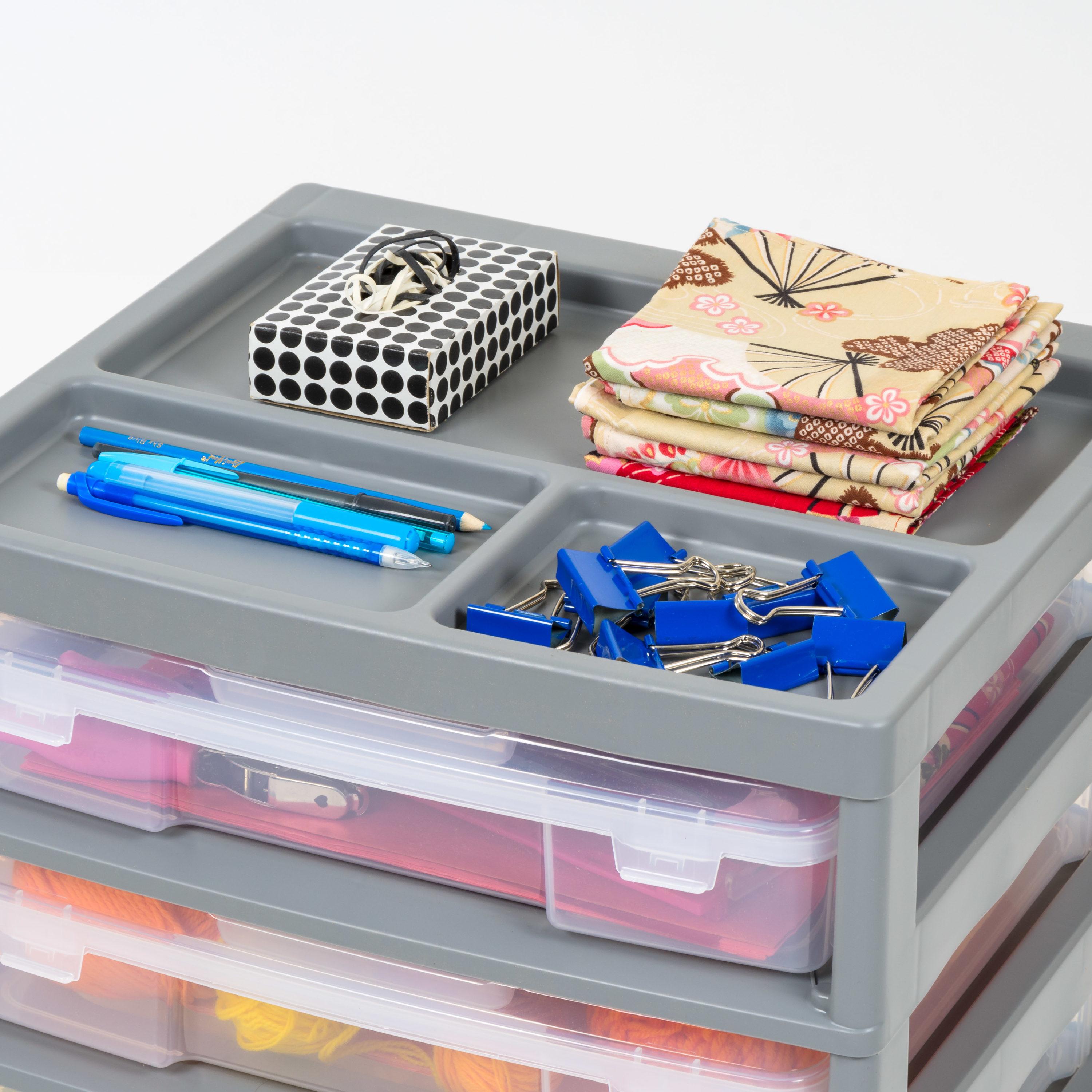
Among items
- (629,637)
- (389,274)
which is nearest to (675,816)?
(629,637)

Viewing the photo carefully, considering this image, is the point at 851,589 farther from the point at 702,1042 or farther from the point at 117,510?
the point at 117,510

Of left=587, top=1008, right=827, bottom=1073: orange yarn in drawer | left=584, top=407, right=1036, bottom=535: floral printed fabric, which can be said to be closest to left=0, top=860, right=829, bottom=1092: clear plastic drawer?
left=587, top=1008, right=827, bottom=1073: orange yarn in drawer

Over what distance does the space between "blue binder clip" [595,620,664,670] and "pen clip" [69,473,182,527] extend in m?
0.30

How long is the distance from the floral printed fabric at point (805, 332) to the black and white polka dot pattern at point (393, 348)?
0.32ft

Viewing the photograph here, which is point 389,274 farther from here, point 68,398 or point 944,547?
point 944,547

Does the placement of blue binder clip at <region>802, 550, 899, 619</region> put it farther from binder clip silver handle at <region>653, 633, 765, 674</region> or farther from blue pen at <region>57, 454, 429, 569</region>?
blue pen at <region>57, 454, 429, 569</region>

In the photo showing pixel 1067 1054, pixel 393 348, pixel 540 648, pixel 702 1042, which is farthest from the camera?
pixel 1067 1054

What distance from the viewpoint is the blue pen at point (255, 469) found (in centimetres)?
109

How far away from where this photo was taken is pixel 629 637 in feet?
3.22

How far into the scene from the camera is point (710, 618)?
3.23 ft

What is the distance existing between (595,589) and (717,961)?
21 cm

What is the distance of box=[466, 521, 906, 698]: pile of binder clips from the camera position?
954 mm

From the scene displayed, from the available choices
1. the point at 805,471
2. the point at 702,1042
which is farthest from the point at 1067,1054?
the point at 805,471

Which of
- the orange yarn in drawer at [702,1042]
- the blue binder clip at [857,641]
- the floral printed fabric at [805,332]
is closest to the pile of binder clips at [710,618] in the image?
the blue binder clip at [857,641]
